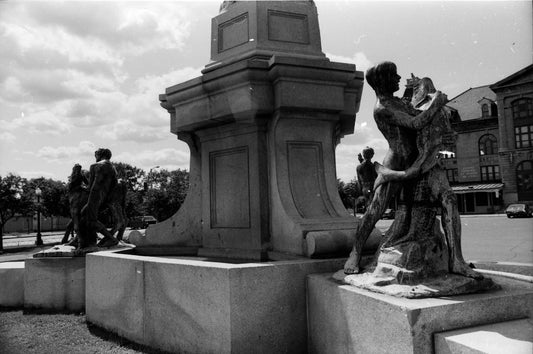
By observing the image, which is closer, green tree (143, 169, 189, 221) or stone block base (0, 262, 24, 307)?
stone block base (0, 262, 24, 307)

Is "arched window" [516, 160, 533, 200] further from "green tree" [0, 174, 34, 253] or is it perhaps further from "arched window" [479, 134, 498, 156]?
"green tree" [0, 174, 34, 253]

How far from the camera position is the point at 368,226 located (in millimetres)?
3881

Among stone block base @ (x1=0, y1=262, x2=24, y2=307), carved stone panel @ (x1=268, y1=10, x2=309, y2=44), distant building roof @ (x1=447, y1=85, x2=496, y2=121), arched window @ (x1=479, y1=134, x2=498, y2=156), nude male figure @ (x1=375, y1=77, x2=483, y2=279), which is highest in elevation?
distant building roof @ (x1=447, y1=85, x2=496, y2=121)

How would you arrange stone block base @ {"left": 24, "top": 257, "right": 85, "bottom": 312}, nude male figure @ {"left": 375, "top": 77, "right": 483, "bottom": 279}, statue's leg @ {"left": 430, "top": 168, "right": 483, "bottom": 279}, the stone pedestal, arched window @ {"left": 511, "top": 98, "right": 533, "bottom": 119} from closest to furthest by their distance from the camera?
the stone pedestal
statue's leg @ {"left": 430, "top": 168, "right": 483, "bottom": 279}
nude male figure @ {"left": 375, "top": 77, "right": 483, "bottom": 279}
stone block base @ {"left": 24, "top": 257, "right": 85, "bottom": 312}
arched window @ {"left": 511, "top": 98, "right": 533, "bottom": 119}

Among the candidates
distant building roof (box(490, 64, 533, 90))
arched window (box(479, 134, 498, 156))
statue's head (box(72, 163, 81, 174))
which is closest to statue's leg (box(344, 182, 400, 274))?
statue's head (box(72, 163, 81, 174))

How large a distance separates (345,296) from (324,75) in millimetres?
2568

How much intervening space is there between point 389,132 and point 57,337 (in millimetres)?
4133

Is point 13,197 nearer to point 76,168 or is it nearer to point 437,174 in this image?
point 76,168

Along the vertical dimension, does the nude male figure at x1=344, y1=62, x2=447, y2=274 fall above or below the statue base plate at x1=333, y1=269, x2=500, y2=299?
above

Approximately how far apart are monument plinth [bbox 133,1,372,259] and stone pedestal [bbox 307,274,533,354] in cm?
89

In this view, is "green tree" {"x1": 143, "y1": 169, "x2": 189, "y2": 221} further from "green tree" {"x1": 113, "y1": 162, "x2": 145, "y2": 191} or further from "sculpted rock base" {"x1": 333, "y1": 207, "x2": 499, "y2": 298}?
"sculpted rock base" {"x1": 333, "y1": 207, "x2": 499, "y2": 298}

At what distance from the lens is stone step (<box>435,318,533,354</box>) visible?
2332mm

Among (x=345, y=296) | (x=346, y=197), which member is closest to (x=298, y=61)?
(x=345, y=296)

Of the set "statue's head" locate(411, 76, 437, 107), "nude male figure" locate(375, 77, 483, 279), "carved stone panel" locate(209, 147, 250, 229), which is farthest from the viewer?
"carved stone panel" locate(209, 147, 250, 229)
